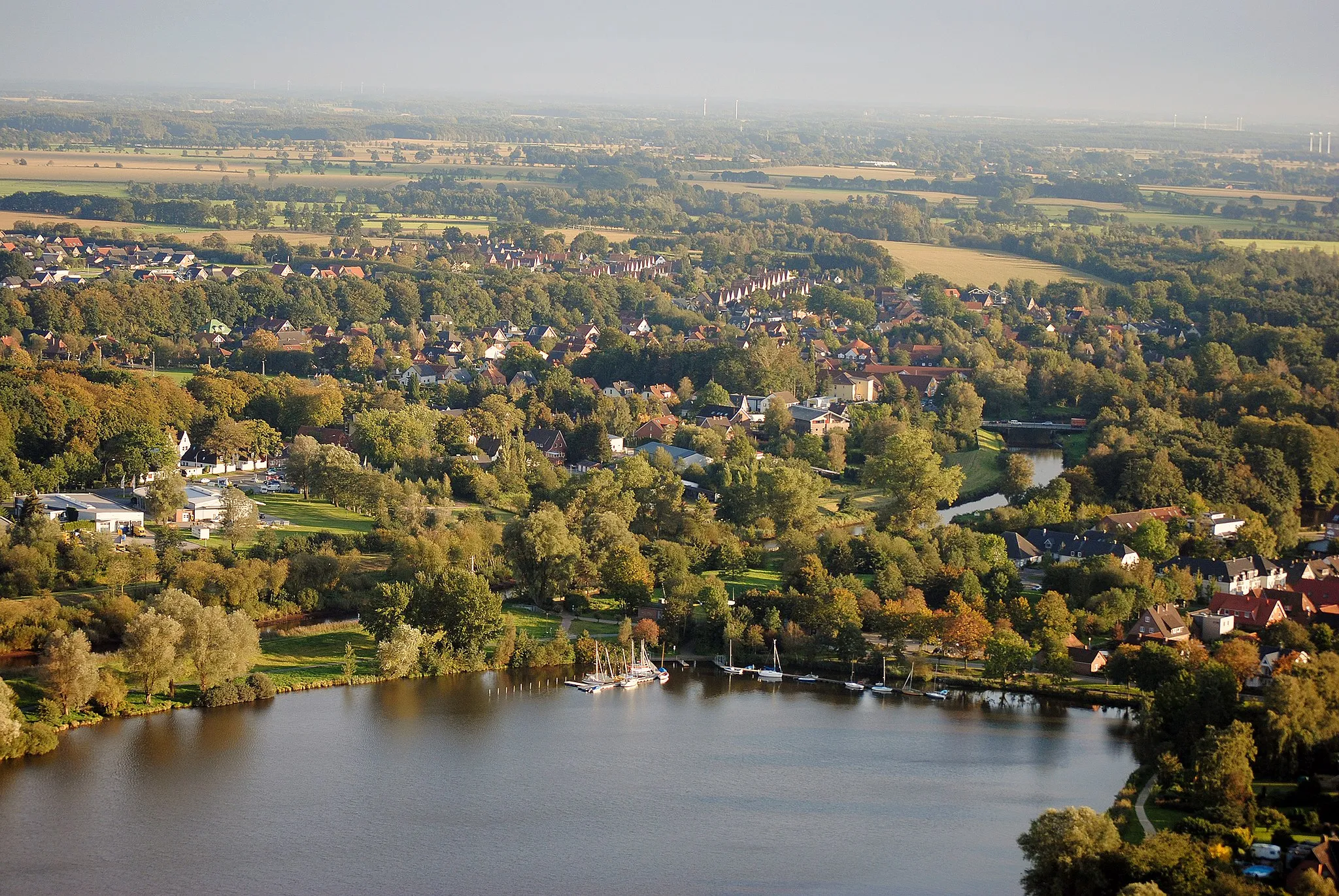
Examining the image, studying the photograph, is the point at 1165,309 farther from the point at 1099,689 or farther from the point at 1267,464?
the point at 1099,689

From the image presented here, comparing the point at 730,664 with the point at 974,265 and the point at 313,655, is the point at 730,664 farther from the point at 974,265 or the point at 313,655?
the point at 974,265

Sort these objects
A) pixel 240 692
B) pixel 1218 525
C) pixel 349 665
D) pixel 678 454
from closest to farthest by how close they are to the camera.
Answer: pixel 240 692
pixel 349 665
pixel 1218 525
pixel 678 454

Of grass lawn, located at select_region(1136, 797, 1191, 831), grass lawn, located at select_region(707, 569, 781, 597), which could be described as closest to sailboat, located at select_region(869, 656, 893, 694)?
grass lawn, located at select_region(707, 569, 781, 597)

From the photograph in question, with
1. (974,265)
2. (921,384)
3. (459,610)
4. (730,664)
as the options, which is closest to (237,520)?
(459,610)

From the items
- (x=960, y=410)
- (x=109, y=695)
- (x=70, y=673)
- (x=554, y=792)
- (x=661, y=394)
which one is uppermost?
(x=960, y=410)

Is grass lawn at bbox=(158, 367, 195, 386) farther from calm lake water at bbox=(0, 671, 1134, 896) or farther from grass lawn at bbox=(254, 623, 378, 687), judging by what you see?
calm lake water at bbox=(0, 671, 1134, 896)

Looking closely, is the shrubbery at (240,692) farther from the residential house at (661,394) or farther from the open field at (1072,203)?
the open field at (1072,203)

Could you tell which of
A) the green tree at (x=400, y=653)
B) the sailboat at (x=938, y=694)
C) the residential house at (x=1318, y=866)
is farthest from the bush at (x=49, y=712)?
the residential house at (x=1318, y=866)
